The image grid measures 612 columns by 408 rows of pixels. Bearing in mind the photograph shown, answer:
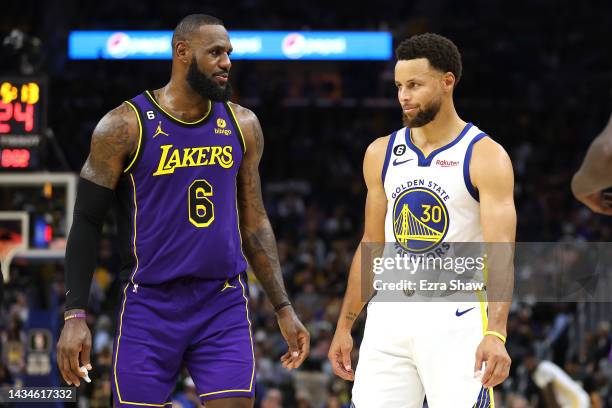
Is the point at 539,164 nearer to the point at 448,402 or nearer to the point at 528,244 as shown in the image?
the point at 528,244

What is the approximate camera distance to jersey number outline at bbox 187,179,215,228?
4.94 metres

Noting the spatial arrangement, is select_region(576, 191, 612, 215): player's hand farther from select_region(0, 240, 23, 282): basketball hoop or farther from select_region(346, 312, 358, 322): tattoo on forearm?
select_region(0, 240, 23, 282): basketball hoop

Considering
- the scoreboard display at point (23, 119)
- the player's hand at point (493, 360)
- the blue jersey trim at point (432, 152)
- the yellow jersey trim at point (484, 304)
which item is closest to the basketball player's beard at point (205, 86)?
the blue jersey trim at point (432, 152)

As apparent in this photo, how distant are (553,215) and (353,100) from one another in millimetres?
5536

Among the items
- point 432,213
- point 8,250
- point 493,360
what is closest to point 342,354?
point 432,213

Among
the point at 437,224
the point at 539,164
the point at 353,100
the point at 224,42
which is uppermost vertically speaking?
the point at 353,100

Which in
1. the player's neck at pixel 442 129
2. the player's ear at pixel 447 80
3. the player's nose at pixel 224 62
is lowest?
the player's neck at pixel 442 129

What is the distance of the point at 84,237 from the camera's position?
4910 millimetres

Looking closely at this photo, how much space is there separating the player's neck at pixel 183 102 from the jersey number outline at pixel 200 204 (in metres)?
0.34

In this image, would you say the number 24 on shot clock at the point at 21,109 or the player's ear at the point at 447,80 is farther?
the number 24 on shot clock at the point at 21,109

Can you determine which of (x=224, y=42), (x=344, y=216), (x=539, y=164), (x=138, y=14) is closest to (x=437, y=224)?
(x=224, y=42)

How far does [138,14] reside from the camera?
2466 cm

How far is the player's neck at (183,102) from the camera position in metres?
5.07

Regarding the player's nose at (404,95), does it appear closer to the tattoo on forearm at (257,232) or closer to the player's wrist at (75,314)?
the tattoo on forearm at (257,232)
